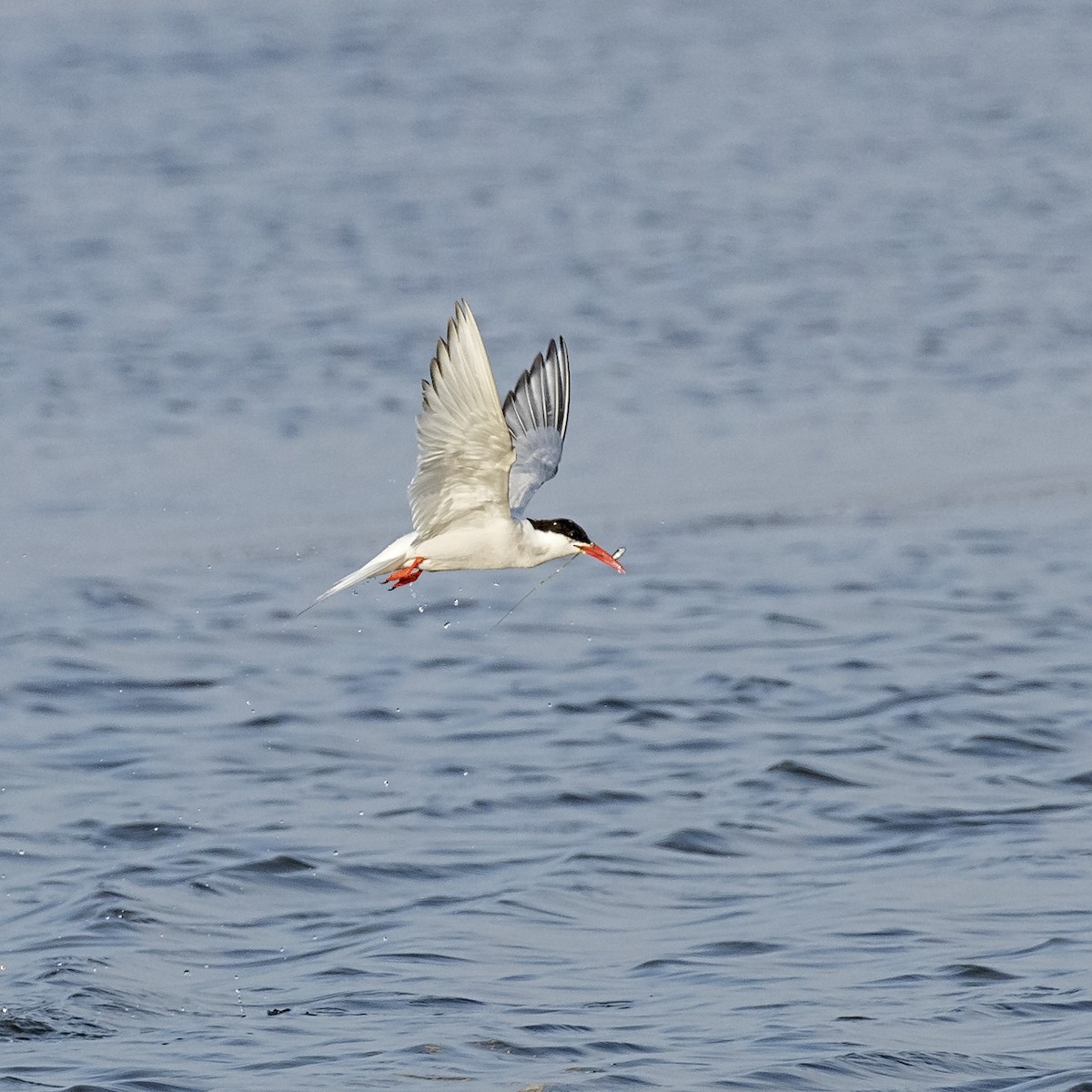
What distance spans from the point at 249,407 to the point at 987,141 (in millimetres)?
13983

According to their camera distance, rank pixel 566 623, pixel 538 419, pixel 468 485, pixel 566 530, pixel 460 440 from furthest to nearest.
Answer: pixel 566 623
pixel 538 419
pixel 566 530
pixel 468 485
pixel 460 440

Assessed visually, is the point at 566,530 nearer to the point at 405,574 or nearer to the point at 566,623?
the point at 405,574

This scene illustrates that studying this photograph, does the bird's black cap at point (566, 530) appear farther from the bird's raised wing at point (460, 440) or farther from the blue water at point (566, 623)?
the blue water at point (566, 623)

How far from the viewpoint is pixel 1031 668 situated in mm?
13359

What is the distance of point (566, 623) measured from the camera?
14633 mm

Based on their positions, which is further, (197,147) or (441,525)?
(197,147)

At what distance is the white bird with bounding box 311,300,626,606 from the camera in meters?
7.79

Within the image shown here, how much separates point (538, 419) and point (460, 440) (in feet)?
5.31

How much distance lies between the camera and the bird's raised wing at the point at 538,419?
9.34 m

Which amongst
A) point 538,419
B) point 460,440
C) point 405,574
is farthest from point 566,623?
point 460,440

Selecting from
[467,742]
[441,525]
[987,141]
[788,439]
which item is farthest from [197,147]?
[441,525]

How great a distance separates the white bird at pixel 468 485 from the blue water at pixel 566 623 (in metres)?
1.92

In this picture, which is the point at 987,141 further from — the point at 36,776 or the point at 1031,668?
the point at 36,776

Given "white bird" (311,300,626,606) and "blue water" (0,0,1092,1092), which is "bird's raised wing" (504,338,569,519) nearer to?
"white bird" (311,300,626,606)
